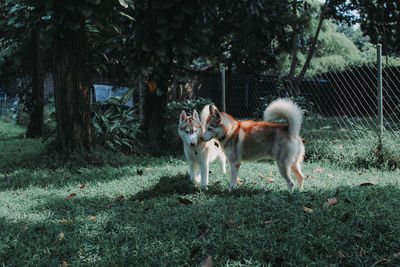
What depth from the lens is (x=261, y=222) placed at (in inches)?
112

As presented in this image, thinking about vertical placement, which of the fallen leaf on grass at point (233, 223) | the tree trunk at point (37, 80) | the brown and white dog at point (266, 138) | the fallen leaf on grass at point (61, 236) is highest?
the tree trunk at point (37, 80)

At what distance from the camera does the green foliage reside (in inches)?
277

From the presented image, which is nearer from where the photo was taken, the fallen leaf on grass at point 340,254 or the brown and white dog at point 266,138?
the fallen leaf on grass at point 340,254

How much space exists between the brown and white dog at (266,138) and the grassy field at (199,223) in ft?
1.25

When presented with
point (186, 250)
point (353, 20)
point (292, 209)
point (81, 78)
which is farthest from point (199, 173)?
point (353, 20)

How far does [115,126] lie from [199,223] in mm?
4886

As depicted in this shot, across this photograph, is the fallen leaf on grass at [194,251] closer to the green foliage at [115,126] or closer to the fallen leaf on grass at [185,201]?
the fallen leaf on grass at [185,201]

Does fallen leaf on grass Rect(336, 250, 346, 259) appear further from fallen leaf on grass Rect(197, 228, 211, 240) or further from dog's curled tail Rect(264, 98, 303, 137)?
dog's curled tail Rect(264, 98, 303, 137)

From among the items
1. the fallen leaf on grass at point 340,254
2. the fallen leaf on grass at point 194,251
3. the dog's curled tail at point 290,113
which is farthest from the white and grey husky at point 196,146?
the fallen leaf on grass at point 340,254

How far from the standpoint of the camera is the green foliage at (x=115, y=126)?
7.05 metres

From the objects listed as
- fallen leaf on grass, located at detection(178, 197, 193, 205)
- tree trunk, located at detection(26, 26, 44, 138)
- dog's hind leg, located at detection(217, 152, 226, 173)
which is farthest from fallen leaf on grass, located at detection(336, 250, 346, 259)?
tree trunk, located at detection(26, 26, 44, 138)

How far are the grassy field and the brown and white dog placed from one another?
379 mm

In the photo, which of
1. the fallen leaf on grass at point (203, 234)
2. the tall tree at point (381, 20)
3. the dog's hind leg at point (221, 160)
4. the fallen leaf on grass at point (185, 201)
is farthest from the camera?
the tall tree at point (381, 20)

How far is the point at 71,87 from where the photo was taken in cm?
591
